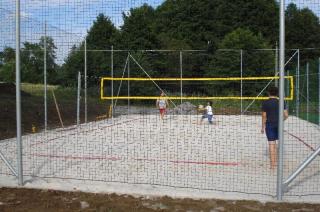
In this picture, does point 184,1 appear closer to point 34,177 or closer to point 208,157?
point 208,157

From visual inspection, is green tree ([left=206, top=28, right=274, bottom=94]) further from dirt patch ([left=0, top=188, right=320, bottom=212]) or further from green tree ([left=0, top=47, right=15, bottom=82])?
dirt patch ([left=0, top=188, right=320, bottom=212])

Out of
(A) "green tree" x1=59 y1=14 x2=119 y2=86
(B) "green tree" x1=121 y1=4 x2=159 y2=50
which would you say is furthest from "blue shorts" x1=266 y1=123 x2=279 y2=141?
(A) "green tree" x1=59 y1=14 x2=119 y2=86

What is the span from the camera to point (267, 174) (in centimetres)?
715

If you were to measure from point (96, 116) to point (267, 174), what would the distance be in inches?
528


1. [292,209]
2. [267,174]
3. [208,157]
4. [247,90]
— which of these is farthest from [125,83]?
[292,209]

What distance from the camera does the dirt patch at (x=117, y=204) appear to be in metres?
5.20

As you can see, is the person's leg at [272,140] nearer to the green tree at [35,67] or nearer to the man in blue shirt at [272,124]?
the man in blue shirt at [272,124]

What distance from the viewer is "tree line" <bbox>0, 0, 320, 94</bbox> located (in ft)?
35.1

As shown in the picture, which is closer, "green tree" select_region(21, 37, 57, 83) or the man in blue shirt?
the man in blue shirt

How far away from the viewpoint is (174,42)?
896 inches

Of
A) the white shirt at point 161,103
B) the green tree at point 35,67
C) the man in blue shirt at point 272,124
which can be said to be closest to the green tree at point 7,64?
the green tree at point 35,67

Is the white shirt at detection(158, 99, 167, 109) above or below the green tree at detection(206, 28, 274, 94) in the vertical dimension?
below

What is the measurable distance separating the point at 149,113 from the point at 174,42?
4521mm

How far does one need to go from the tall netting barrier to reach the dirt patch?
0.53 meters
